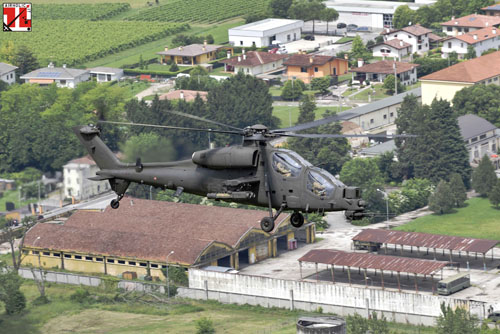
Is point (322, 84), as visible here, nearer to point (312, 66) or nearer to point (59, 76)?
point (312, 66)

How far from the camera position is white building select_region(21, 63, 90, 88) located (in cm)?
19475

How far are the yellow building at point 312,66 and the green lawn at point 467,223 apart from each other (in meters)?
56.9

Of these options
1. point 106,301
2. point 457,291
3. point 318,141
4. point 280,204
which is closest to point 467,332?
point 457,291

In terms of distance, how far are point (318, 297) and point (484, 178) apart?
1451 inches

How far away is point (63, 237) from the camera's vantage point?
427 ft

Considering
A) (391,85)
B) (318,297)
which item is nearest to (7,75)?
(391,85)

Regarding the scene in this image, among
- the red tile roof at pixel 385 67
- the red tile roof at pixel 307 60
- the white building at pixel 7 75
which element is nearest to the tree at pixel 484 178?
the red tile roof at pixel 385 67

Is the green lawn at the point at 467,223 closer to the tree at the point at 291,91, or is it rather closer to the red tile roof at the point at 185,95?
the red tile roof at the point at 185,95

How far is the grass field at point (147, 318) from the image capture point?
10856 centimetres

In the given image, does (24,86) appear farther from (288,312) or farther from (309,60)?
(288,312)

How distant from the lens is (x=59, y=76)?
641 ft

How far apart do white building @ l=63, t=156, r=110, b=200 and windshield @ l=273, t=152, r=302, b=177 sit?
87.2 metres

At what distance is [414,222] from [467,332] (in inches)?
1492

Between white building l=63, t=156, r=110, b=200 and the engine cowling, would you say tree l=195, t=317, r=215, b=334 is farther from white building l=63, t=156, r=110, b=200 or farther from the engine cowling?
white building l=63, t=156, r=110, b=200
